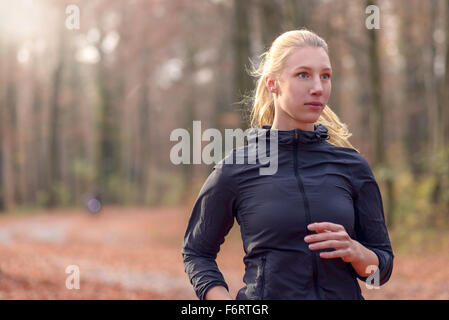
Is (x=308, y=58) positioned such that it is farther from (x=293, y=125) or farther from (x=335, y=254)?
(x=335, y=254)

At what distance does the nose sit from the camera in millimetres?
2342

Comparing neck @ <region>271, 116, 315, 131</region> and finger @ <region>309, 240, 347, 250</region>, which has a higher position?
neck @ <region>271, 116, 315, 131</region>

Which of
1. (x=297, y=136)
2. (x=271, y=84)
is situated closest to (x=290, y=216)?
(x=297, y=136)

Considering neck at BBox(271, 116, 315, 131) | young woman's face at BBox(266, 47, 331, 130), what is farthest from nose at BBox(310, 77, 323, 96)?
neck at BBox(271, 116, 315, 131)

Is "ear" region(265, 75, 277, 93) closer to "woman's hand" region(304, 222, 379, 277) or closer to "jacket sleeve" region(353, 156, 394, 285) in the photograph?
"jacket sleeve" region(353, 156, 394, 285)

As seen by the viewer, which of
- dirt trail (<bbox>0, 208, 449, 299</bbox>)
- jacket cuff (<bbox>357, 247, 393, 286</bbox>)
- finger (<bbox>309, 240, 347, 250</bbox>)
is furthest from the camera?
dirt trail (<bbox>0, 208, 449, 299</bbox>)

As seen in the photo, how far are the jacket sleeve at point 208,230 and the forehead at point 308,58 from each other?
2.10 feet

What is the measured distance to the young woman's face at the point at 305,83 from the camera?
2381 millimetres

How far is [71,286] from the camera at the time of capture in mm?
7508

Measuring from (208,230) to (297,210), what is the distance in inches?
19.7

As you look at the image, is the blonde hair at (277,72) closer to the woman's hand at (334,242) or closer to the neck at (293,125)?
the neck at (293,125)

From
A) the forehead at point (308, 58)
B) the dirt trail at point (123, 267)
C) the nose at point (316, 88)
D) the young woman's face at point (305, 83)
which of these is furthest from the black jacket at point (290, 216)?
the dirt trail at point (123, 267)
